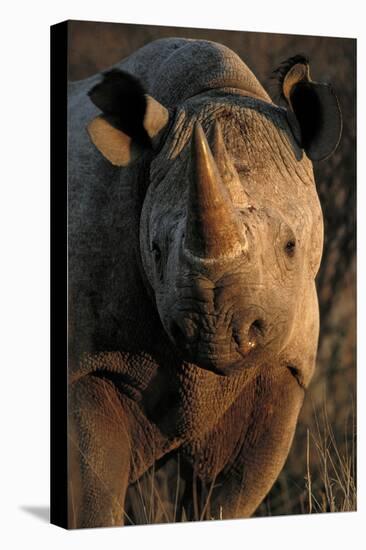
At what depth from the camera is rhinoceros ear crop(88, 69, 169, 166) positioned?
6477 mm

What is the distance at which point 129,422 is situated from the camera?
6.90 m

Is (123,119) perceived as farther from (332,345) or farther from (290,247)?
(332,345)

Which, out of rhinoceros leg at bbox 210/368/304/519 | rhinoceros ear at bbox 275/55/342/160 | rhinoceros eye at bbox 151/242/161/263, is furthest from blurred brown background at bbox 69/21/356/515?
rhinoceros eye at bbox 151/242/161/263

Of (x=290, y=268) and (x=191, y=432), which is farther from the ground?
(x=290, y=268)

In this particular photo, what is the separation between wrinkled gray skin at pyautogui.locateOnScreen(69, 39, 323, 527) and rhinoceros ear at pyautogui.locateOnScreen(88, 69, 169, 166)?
82mm

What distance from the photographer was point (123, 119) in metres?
6.61

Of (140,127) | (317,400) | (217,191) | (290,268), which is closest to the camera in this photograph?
(217,191)

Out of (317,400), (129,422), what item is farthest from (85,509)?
(317,400)

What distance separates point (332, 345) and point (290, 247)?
1.57 metres

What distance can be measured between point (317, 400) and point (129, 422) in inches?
42.5

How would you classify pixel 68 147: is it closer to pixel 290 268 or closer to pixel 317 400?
pixel 290 268

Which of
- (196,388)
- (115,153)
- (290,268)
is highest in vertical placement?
(115,153)

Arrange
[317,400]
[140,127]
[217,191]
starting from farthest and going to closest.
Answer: [317,400], [140,127], [217,191]

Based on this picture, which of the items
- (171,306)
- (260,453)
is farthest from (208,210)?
(260,453)
